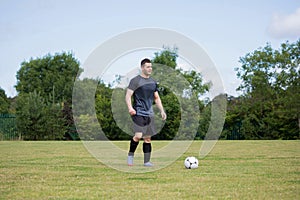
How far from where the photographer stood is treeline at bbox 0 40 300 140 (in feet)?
93.5

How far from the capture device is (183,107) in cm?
2925

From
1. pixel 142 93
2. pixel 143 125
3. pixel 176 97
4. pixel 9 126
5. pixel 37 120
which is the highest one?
pixel 176 97

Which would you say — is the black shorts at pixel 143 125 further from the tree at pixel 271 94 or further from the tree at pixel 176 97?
the tree at pixel 271 94

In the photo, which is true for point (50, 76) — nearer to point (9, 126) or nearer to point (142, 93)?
point (9, 126)

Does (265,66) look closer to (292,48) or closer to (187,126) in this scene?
(292,48)

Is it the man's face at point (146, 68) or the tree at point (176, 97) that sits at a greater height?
the tree at point (176, 97)

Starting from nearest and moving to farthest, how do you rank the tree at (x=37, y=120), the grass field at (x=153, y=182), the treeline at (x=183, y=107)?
Answer: the grass field at (x=153, y=182), the treeline at (x=183, y=107), the tree at (x=37, y=120)

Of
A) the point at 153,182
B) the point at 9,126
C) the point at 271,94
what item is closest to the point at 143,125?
the point at 153,182

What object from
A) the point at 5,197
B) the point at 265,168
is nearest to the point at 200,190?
the point at 5,197

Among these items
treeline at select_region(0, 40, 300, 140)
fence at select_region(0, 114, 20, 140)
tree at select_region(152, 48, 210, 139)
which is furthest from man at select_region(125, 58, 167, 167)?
fence at select_region(0, 114, 20, 140)

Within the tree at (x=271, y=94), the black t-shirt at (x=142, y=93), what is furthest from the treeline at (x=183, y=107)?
the black t-shirt at (x=142, y=93)

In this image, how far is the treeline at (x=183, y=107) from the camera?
2849 cm

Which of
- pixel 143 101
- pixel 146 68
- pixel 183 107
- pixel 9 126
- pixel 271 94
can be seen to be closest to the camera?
pixel 146 68

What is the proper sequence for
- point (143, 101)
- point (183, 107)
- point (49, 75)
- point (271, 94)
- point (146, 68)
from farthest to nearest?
point (49, 75)
point (271, 94)
point (183, 107)
point (143, 101)
point (146, 68)
